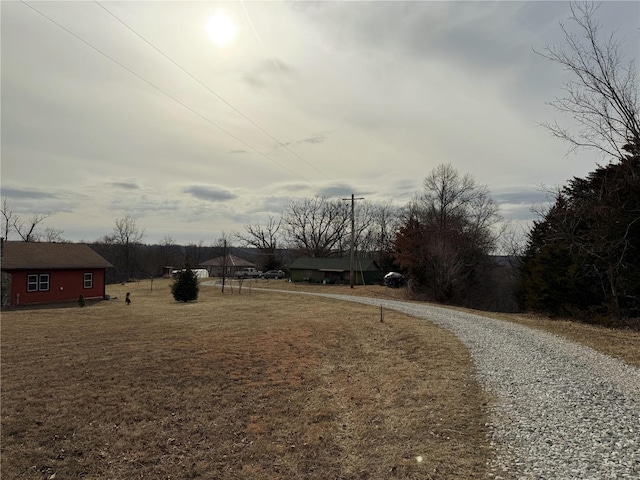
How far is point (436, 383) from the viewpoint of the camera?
9.06 m

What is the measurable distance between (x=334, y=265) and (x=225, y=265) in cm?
1525

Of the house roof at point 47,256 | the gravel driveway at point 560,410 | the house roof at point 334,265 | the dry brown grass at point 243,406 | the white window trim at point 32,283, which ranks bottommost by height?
the dry brown grass at point 243,406

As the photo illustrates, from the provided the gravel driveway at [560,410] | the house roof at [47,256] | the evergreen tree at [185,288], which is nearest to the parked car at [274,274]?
the house roof at [47,256]

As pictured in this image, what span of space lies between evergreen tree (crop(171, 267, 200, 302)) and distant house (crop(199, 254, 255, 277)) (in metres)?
10.2

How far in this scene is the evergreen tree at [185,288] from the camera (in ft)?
102

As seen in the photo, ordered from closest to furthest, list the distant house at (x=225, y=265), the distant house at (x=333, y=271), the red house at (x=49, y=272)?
the red house at (x=49, y=272) → the distant house at (x=225, y=265) → the distant house at (x=333, y=271)

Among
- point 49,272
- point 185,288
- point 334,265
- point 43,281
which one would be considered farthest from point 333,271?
point 43,281

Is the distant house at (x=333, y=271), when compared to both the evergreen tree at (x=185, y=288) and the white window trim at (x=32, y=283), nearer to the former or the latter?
the evergreen tree at (x=185, y=288)

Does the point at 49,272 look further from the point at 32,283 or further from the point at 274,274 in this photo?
the point at 274,274

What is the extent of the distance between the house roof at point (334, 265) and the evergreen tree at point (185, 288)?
2295 cm

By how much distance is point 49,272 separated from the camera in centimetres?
3012

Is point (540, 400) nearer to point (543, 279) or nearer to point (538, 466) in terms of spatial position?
point (538, 466)

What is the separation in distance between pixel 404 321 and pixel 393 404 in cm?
1016

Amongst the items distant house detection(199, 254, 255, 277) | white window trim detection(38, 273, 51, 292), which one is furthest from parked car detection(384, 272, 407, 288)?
white window trim detection(38, 273, 51, 292)
